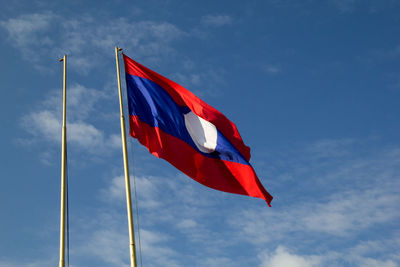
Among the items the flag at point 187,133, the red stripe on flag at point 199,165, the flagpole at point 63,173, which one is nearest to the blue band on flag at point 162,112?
the flag at point 187,133

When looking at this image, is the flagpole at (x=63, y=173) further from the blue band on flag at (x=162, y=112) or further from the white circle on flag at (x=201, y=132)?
the white circle on flag at (x=201, y=132)

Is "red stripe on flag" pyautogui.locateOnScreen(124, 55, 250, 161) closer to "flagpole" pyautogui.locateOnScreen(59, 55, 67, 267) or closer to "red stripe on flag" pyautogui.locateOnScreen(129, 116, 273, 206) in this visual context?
"red stripe on flag" pyautogui.locateOnScreen(129, 116, 273, 206)

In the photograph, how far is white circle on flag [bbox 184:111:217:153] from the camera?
26828 mm

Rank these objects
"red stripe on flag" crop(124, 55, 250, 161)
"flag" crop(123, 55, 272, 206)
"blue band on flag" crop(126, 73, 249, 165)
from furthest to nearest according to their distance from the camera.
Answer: "red stripe on flag" crop(124, 55, 250, 161) → "blue band on flag" crop(126, 73, 249, 165) → "flag" crop(123, 55, 272, 206)

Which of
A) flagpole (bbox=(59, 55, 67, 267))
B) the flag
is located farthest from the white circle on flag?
flagpole (bbox=(59, 55, 67, 267))

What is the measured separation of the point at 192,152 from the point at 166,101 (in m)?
3.05

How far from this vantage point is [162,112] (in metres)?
26.4

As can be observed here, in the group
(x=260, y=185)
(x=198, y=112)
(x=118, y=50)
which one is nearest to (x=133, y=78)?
(x=118, y=50)

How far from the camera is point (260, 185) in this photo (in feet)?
85.4

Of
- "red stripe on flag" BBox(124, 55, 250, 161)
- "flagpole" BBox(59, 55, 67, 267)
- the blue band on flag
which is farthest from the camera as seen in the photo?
"red stripe on flag" BBox(124, 55, 250, 161)

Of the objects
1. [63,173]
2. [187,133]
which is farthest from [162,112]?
[63,173]

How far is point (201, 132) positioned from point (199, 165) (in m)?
2.07

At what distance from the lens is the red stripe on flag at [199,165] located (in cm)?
2484

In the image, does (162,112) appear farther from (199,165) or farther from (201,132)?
(199,165)
